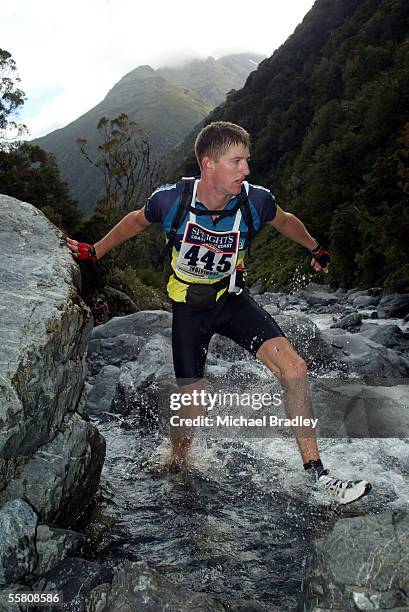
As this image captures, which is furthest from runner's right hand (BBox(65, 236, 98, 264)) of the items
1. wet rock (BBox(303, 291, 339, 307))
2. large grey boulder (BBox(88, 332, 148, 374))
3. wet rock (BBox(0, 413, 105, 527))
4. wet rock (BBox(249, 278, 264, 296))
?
wet rock (BBox(249, 278, 264, 296))

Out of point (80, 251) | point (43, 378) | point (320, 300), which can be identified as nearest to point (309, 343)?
point (80, 251)

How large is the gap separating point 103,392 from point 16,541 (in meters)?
4.65

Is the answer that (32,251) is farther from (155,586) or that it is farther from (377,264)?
(377,264)

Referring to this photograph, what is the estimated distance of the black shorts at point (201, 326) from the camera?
4988mm

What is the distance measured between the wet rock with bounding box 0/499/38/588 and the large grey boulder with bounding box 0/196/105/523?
6.4 inches

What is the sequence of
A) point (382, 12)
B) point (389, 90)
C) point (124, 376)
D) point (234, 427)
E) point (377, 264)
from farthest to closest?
1. point (382, 12)
2. point (389, 90)
3. point (377, 264)
4. point (124, 376)
5. point (234, 427)

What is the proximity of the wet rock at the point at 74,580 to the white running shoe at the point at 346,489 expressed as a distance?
6.00ft

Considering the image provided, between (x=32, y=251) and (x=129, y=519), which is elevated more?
(x=32, y=251)

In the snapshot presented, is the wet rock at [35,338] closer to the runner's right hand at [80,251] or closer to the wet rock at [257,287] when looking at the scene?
the runner's right hand at [80,251]

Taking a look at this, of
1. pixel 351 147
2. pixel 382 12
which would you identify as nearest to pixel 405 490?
pixel 351 147

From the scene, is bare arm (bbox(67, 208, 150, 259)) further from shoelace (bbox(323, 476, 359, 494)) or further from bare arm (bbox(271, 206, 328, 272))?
shoelace (bbox(323, 476, 359, 494))

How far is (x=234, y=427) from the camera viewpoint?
661 cm

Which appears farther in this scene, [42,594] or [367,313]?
[367,313]

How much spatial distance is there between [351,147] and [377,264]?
18268mm
